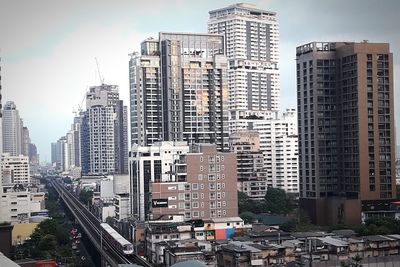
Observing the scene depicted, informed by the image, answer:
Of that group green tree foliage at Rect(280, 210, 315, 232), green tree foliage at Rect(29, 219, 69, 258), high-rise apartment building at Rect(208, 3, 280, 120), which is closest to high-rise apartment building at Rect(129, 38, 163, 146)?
green tree foliage at Rect(29, 219, 69, 258)

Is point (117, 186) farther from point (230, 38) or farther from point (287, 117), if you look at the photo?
point (230, 38)

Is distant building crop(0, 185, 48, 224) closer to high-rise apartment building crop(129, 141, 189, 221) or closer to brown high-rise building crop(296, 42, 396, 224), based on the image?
high-rise apartment building crop(129, 141, 189, 221)

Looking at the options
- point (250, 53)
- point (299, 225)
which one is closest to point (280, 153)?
point (299, 225)

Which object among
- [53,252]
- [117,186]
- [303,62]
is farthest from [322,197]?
[117,186]

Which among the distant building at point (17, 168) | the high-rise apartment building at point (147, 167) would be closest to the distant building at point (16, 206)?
the high-rise apartment building at point (147, 167)

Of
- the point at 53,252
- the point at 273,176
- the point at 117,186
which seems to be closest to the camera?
the point at 53,252

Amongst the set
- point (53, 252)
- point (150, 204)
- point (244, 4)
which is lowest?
point (53, 252)

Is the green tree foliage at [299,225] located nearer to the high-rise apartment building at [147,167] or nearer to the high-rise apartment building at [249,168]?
the high-rise apartment building at [147,167]
